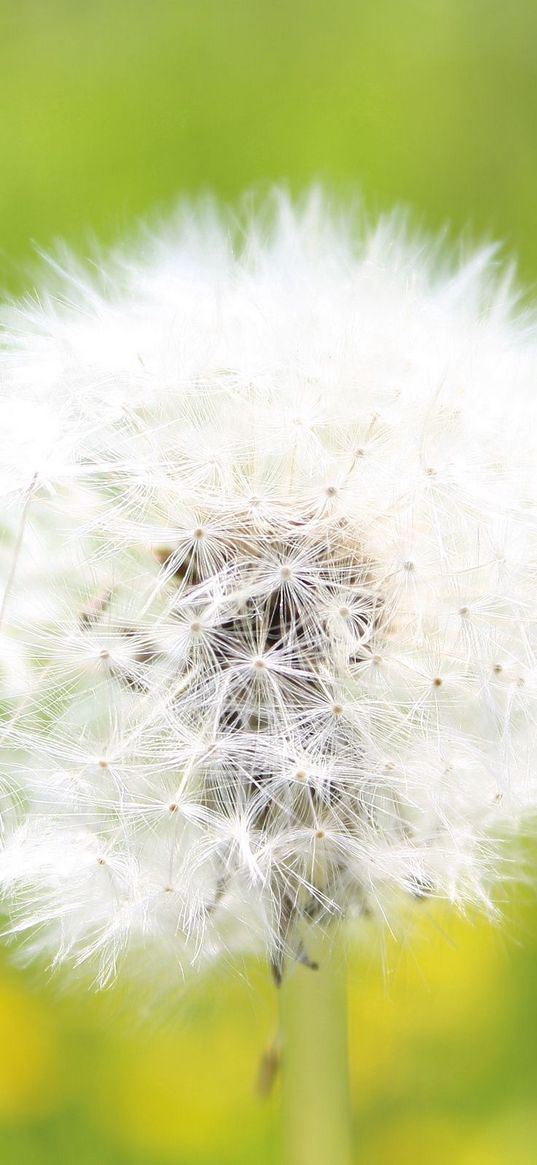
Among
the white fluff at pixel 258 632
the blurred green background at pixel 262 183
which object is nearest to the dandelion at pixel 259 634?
the white fluff at pixel 258 632

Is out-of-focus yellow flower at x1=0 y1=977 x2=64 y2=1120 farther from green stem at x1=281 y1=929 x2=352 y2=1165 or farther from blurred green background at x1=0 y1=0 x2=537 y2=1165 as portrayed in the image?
green stem at x1=281 y1=929 x2=352 y2=1165

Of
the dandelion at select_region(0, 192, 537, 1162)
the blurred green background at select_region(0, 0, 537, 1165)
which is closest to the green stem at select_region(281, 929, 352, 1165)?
the dandelion at select_region(0, 192, 537, 1162)

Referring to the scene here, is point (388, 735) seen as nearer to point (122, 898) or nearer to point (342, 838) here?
point (342, 838)

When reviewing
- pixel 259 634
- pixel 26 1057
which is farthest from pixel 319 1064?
pixel 26 1057

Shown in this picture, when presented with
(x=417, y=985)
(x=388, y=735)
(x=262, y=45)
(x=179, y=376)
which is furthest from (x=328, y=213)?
(x=262, y=45)

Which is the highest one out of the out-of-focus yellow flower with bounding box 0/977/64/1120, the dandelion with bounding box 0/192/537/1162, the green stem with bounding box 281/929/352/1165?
the dandelion with bounding box 0/192/537/1162
